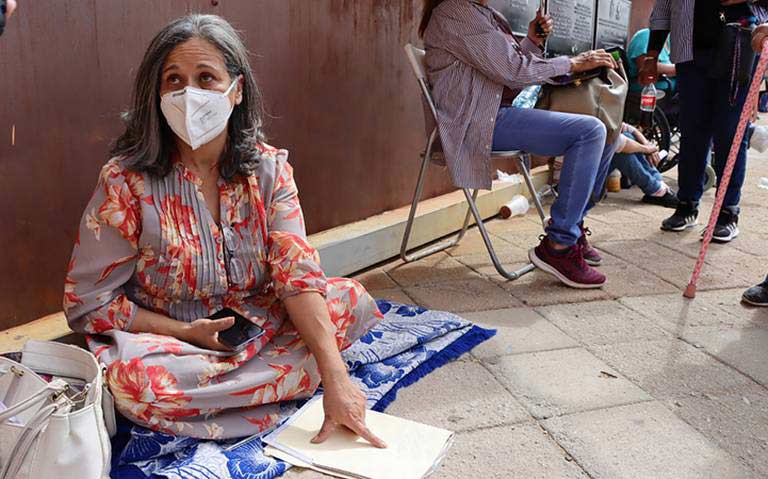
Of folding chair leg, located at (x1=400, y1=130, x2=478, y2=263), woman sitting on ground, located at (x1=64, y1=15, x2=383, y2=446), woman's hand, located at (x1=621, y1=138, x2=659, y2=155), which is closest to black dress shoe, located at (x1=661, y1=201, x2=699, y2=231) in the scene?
woman's hand, located at (x1=621, y1=138, x2=659, y2=155)

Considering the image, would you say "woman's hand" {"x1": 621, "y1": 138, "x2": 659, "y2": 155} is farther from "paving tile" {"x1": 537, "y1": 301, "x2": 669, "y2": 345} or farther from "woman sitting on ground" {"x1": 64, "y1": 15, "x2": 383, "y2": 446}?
"woman sitting on ground" {"x1": 64, "y1": 15, "x2": 383, "y2": 446}

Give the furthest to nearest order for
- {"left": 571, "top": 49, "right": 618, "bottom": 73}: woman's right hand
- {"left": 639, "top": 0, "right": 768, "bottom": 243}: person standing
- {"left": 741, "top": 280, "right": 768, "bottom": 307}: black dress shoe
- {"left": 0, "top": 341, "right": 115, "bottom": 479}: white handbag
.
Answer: {"left": 639, "top": 0, "right": 768, "bottom": 243}: person standing → {"left": 571, "top": 49, "right": 618, "bottom": 73}: woman's right hand → {"left": 741, "top": 280, "right": 768, "bottom": 307}: black dress shoe → {"left": 0, "top": 341, "right": 115, "bottom": 479}: white handbag

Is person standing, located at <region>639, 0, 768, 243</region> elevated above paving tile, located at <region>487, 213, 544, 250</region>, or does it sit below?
above

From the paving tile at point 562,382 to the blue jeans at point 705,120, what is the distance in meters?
2.05

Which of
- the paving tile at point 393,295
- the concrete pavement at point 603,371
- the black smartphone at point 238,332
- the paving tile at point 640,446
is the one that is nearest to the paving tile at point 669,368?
the concrete pavement at point 603,371

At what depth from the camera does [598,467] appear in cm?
187

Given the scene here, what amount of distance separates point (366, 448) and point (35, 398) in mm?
823

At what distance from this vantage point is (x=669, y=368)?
2484 millimetres

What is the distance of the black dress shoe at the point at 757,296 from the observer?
308cm

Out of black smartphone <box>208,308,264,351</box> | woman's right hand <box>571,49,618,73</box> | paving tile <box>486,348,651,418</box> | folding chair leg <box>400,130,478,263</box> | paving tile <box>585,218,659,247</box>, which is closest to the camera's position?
black smartphone <box>208,308,264,351</box>

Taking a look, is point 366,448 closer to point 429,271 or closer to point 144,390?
point 144,390

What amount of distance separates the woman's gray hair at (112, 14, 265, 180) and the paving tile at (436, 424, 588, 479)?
104cm

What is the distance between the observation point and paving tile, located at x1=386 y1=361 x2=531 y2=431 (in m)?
2.12

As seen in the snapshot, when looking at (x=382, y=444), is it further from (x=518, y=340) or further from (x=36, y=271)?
(x=36, y=271)
